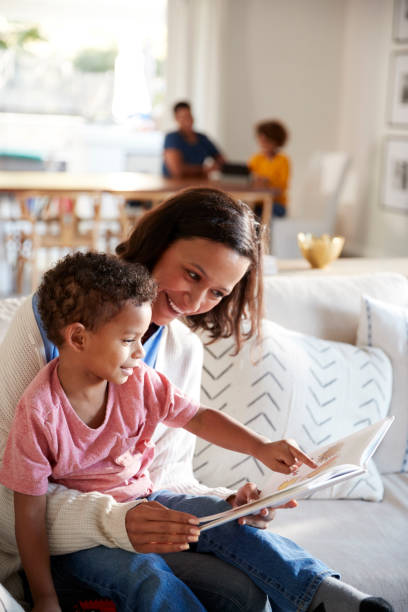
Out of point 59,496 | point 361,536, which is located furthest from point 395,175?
point 59,496

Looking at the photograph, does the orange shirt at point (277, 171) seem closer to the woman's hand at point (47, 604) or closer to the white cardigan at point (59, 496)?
the white cardigan at point (59, 496)

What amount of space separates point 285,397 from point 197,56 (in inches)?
220

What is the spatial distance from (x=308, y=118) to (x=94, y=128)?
2375mm

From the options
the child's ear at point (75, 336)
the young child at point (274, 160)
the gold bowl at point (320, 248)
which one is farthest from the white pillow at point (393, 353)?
the young child at point (274, 160)

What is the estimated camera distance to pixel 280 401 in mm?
1685

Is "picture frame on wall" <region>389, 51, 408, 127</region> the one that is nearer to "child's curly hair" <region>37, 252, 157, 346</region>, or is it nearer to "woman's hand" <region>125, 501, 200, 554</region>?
"child's curly hair" <region>37, 252, 157, 346</region>

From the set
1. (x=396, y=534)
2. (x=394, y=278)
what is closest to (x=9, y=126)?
(x=394, y=278)

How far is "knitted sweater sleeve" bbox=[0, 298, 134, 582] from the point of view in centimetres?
113

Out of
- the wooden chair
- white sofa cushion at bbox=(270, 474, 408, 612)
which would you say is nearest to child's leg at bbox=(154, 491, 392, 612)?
white sofa cushion at bbox=(270, 474, 408, 612)

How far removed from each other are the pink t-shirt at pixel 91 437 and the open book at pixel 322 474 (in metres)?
0.17

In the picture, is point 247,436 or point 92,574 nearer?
point 92,574

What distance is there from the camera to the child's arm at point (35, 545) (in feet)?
3.59

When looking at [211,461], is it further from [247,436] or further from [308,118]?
[308,118]

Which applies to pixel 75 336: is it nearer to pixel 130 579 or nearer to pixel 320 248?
pixel 130 579
